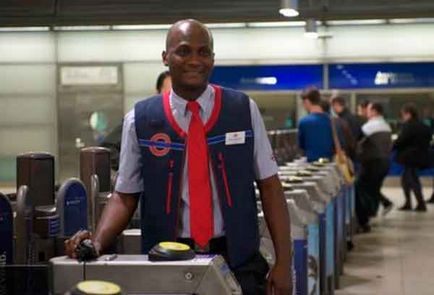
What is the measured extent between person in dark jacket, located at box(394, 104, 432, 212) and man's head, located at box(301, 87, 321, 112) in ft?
14.6

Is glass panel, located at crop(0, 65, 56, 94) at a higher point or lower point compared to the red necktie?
higher

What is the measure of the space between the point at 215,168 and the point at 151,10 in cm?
645

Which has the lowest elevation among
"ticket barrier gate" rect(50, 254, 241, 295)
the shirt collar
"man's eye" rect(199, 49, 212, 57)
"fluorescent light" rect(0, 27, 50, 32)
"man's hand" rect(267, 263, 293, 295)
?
"man's hand" rect(267, 263, 293, 295)

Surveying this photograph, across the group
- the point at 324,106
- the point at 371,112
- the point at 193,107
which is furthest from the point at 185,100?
the point at 371,112

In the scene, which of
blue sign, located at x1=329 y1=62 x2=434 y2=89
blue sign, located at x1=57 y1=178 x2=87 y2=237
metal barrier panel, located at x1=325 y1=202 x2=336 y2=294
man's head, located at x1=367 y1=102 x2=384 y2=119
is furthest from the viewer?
blue sign, located at x1=329 y1=62 x2=434 y2=89

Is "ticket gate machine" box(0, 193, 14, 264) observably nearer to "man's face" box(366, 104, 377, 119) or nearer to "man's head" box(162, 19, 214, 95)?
"man's head" box(162, 19, 214, 95)

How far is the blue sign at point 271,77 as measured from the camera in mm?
16594

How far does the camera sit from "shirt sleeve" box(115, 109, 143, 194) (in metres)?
2.87

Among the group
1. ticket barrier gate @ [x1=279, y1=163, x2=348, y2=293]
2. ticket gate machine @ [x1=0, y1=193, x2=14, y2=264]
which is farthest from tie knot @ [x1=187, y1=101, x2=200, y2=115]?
ticket barrier gate @ [x1=279, y1=163, x2=348, y2=293]

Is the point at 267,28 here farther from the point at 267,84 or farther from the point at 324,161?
the point at 324,161

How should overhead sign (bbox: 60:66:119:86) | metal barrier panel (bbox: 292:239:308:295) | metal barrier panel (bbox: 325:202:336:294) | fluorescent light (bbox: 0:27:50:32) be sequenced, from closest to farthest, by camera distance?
metal barrier panel (bbox: 292:239:308:295)
metal barrier panel (bbox: 325:202:336:294)
fluorescent light (bbox: 0:27:50:32)
overhead sign (bbox: 60:66:119:86)

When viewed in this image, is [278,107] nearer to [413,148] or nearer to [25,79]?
[413,148]

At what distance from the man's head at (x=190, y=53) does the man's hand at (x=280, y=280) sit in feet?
2.15

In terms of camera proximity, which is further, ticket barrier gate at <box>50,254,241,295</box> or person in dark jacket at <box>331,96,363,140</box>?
person in dark jacket at <box>331,96,363,140</box>
